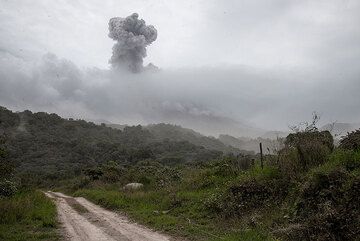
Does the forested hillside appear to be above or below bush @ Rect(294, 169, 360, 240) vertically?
above

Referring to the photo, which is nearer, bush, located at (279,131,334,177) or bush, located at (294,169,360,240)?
bush, located at (294,169,360,240)

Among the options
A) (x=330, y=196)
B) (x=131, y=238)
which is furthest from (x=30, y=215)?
(x=330, y=196)

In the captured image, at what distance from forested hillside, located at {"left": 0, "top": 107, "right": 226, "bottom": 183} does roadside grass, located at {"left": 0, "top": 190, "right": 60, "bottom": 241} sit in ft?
130

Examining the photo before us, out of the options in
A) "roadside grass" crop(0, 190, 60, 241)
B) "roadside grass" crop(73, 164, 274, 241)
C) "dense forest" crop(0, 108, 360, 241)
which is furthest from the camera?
"roadside grass" crop(0, 190, 60, 241)

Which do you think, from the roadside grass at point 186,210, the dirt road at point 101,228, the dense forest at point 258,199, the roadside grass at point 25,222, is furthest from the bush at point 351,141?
the roadside grass at point 25,222

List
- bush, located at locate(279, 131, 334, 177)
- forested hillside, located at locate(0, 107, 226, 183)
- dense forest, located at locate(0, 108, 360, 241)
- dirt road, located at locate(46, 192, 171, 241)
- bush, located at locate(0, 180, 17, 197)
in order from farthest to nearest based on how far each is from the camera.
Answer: forested hillside, located at locate(0, 107, 226, 183)
bush, located at locate(0, 180, 17, 197)
bush, located at locate(279, 131, 334, 177)
dirt road, located at locate(46, 192, 171, 241)
dense forest, located at locate(0, 108, 360, 241)

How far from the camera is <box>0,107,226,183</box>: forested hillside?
86.4 metres

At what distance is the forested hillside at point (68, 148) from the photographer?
284ft

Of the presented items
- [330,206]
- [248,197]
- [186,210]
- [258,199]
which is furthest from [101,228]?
[330,206]

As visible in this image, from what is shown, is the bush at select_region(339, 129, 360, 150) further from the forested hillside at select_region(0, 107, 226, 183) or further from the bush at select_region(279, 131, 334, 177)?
the forested hillside at select_region(0, 107, 226, 183)

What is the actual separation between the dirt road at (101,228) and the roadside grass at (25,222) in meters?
0.59

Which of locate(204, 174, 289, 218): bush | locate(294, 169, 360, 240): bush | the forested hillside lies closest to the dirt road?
locate(204, 174, 289, 218): bush

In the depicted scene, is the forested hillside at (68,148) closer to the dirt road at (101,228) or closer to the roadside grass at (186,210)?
the roadside grass at (186,210)

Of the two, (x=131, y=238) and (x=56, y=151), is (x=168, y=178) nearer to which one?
(x=131, y=238)
